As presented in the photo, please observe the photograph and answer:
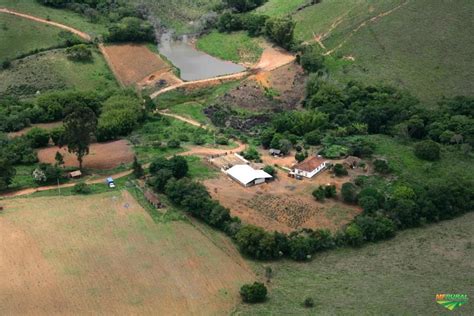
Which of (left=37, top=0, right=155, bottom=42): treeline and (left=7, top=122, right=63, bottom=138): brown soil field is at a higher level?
(left=37, top=0, right=155, bottom=42): treeline

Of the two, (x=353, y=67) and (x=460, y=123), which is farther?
(x=353, y=67)

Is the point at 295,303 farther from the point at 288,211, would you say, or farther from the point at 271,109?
the point at 271,109

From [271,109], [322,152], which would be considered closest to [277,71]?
[271,109]

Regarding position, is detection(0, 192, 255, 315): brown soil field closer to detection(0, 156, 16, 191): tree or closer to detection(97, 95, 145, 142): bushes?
detection(0, 156, 16, 191): tree

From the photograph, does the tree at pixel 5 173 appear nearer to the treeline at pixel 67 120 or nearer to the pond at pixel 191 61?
the treeline at pixel 67 120

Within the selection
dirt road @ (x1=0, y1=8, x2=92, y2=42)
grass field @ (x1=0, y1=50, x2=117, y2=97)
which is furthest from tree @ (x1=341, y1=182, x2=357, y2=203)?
dirt road @ (x1=0, y1=8, x2=92, y2=42)

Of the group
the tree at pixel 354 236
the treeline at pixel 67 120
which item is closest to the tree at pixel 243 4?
the treeline at pixel 67 120
